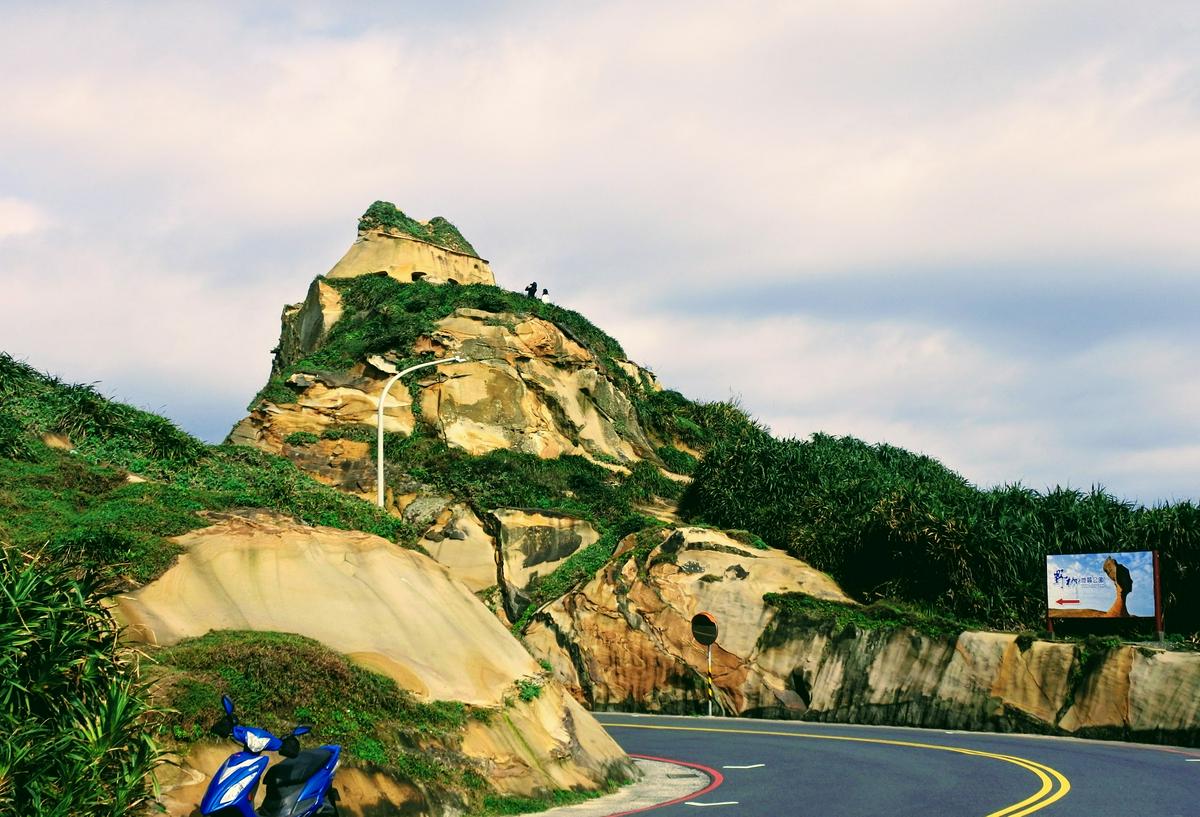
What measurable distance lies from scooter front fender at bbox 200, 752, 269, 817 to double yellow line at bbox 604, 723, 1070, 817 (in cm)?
896

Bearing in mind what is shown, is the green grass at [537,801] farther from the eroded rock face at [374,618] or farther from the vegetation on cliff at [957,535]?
the vegetation on cliff at [957,535]

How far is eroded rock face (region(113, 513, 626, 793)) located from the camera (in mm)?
15891

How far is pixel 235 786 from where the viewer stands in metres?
10.2

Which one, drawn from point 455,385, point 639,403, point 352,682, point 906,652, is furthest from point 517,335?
point 352,682

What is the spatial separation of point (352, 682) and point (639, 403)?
146ft

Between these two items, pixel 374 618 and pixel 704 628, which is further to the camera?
pixel 704 628

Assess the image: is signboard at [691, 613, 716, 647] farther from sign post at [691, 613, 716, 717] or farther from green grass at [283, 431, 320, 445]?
green grass at [283, 431, 320, 445]

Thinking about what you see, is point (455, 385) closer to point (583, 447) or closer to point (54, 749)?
point (583, 447)

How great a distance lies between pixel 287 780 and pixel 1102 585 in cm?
2471

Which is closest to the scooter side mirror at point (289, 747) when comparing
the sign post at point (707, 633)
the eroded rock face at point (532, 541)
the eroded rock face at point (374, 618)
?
the eroded rock face at point (374, 618)

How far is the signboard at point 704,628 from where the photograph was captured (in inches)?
1319

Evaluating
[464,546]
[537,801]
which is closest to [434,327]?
[464,546]

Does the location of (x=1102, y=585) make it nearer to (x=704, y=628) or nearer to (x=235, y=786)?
(x=704, y=628)

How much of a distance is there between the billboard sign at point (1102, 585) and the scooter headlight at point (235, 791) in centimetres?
2473
